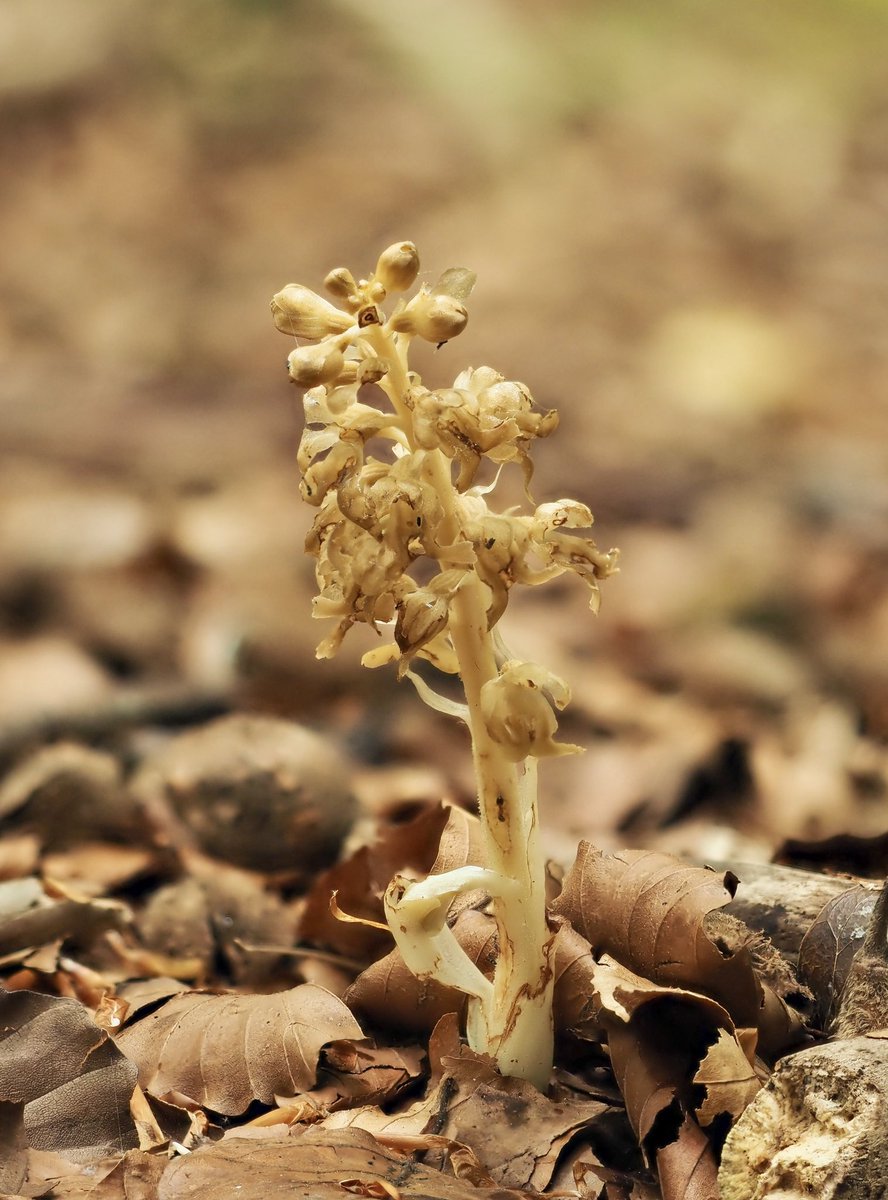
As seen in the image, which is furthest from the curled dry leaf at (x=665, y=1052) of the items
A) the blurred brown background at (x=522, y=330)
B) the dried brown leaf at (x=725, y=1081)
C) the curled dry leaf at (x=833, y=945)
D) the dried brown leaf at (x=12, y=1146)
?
the blurred brown background at (x=522, y=330)

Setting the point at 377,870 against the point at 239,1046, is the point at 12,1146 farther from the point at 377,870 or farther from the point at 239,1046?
the point at 377,870

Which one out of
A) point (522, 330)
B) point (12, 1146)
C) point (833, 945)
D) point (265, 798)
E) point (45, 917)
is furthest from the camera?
point (522, 330)

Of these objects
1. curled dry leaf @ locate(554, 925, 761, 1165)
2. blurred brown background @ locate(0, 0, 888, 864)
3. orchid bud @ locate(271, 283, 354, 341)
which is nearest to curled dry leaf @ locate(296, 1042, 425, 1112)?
curled dry leaf @ locate(554, 925, 761, 1165)

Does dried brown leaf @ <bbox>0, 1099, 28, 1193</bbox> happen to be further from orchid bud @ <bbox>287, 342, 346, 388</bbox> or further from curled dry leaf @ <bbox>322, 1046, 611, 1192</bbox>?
orchid bud @ <bbox>287, 342, 346, 388</bbox>

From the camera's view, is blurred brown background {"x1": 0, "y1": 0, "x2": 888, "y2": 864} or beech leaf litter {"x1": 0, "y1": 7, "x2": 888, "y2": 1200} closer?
beech leaf litter {"x1": 0, "y1": 7, "x2": 888, "y2": 1200}

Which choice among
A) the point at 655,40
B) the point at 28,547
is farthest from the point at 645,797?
the point at 655,40

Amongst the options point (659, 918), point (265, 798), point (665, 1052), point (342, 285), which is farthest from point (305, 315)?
point (265, 798)
